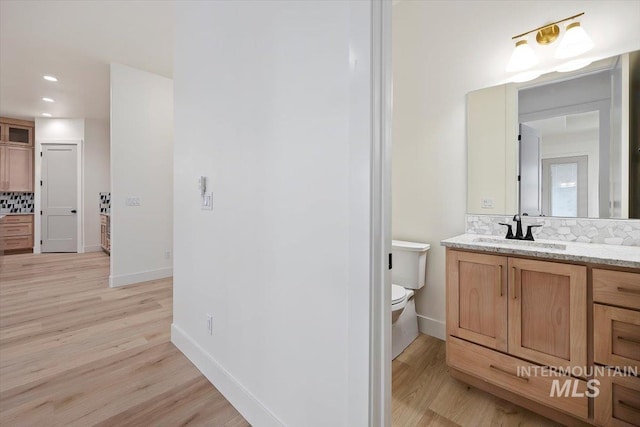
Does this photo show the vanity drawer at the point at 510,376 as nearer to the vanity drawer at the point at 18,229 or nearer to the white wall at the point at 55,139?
the white wall at the point at 55,139

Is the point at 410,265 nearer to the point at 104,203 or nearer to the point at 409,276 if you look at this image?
the point at 409,276

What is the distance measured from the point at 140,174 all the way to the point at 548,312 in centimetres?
444

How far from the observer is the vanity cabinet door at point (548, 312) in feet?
4.41

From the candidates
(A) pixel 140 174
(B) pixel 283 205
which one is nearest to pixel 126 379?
(B) pixel 283 205

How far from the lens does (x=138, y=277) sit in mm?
3906

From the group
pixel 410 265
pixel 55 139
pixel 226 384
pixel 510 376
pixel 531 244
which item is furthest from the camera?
pixel 55 139

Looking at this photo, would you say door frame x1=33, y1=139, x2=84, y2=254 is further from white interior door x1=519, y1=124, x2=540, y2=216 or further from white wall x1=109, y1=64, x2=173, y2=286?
white interior door x1=519, y1=124, x2=540, y2=216

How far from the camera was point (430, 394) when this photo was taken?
1.69m

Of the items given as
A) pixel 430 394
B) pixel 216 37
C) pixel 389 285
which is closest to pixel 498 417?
pixel 430 394

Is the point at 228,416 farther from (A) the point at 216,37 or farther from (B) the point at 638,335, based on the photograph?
(A) the point at 216,37

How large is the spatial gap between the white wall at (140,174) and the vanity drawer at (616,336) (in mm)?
4468

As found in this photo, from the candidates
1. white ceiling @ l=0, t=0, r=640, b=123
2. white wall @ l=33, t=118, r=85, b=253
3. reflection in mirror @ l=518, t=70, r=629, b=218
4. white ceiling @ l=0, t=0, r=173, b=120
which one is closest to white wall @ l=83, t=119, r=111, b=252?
white wall @ l=33, t=118, r=85, b=253

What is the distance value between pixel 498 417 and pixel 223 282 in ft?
5.33

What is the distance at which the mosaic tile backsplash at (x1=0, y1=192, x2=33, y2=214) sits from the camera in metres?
6.11
